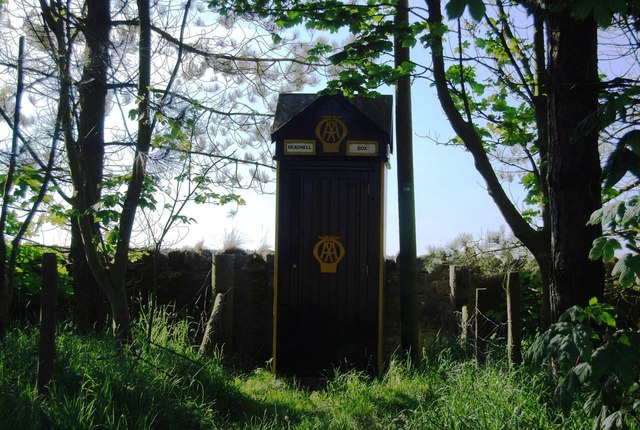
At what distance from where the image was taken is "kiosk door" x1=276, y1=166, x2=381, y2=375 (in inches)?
273

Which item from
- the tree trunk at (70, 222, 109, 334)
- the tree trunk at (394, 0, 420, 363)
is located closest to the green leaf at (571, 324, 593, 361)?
the tree trunk at (394, 0, 420, 363)

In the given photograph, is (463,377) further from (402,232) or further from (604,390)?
(402,232)

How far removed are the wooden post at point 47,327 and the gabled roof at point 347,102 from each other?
2795 millimetres

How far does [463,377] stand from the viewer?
4891 millimetres

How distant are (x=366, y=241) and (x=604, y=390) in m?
3.86

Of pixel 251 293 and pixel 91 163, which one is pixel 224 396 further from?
pixel 91 163

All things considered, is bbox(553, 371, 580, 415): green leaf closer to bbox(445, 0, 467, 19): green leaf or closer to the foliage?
the foliage

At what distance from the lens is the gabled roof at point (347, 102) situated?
693 cm

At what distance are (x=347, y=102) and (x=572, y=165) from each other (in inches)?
120

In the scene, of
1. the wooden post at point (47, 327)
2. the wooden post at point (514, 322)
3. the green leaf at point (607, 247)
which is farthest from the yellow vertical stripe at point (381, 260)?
the green leaf at point (607, 247)

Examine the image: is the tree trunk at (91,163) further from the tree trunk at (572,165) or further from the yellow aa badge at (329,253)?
the tree trunk at (572,165)

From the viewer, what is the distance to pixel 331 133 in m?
6.92

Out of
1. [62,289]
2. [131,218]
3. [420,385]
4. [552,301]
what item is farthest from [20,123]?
[552,301]

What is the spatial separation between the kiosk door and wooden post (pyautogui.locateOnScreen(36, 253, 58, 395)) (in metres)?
2.64
